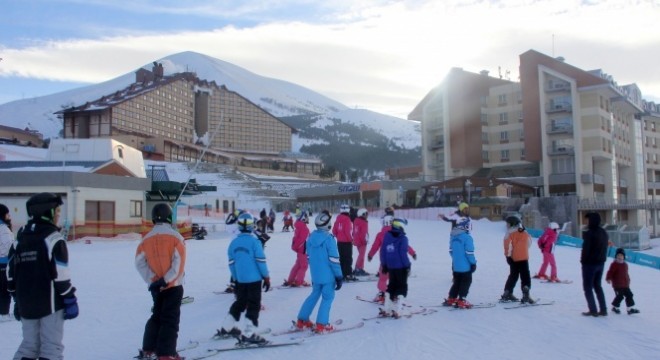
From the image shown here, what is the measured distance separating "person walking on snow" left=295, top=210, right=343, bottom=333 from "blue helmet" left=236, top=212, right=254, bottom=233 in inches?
39.5

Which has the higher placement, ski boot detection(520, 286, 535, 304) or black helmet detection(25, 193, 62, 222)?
black helmet detection(25, 193, 62, 222)

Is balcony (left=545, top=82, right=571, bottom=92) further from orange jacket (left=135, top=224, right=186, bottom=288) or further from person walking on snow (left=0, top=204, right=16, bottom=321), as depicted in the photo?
orange jacket (left=135, top=224, right=186, bottom=288)

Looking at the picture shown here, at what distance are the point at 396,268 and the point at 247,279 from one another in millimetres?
2664

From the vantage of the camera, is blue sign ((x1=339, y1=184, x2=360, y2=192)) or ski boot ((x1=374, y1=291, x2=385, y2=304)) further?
A: blue sign ((x1=339, y1=184, x2=360, y2=192))

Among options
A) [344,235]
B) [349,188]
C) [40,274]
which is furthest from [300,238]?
[349,188]

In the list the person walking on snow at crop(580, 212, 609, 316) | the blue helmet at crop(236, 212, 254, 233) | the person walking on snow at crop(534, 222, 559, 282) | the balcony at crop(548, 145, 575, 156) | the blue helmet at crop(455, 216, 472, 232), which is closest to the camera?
the blue helmet at crop(236, 212, 254, 233)

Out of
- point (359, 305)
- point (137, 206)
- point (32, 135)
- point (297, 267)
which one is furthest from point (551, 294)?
point (32, 135)

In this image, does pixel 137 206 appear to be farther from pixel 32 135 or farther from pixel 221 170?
pixel 32 135

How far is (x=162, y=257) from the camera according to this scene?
6.39 metres

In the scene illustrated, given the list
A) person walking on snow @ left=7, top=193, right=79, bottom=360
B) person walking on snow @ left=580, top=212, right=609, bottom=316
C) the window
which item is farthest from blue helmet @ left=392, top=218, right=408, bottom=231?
the window

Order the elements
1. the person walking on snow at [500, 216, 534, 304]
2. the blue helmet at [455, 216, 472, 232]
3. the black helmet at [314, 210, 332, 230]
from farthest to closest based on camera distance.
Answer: the person walking on snow at [500, 216, 534, 304], the blue helmet at [455, 216, 472, 232], the black helmet at [314, 210, 332, 230]

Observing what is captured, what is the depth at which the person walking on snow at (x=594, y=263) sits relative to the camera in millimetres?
9359

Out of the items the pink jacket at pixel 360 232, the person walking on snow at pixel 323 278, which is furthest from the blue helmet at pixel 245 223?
the pink jacket at pixel 360 232

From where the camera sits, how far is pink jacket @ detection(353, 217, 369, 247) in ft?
45.0
